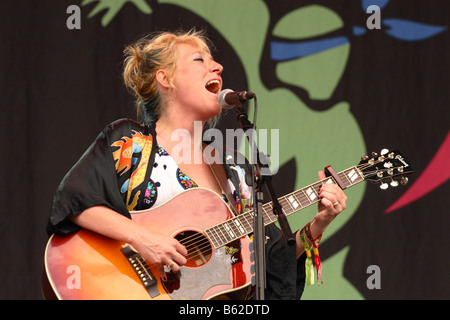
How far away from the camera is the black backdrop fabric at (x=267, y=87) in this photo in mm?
3285

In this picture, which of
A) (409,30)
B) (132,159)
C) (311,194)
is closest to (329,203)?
(311,194)

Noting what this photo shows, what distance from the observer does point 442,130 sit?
3.77 m

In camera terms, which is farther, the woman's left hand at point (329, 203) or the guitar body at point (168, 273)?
the woman's left hand at point (329, 203)

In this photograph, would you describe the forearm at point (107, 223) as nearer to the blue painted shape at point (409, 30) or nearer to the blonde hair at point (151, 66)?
the blonde hair at point (151, 66)

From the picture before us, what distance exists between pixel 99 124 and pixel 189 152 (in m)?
0.75

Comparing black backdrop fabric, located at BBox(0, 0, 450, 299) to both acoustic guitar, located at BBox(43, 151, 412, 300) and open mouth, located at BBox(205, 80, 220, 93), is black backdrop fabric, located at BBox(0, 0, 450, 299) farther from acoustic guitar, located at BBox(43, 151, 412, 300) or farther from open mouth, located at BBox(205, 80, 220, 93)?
acoustic guitar, located at BBox(43, 151, 412, 300)

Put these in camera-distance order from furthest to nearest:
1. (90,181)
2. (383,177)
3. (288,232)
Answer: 1. (383,177)
2. (90,181)
3. (288,232)

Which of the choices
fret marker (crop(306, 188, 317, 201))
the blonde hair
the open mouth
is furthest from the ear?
fret marker (crop(306, 188, 317, 201))

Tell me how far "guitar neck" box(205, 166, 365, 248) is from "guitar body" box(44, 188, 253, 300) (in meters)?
0.03

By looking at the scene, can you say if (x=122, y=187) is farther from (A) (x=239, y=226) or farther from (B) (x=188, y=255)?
(A) (x=239, y=226)

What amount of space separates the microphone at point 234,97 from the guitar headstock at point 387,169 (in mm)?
813

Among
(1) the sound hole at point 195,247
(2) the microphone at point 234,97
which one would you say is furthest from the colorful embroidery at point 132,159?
(2) the microphone at point 234,97

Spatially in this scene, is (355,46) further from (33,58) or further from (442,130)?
(33,58)

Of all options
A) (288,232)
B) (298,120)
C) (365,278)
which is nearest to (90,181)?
(288,232)
